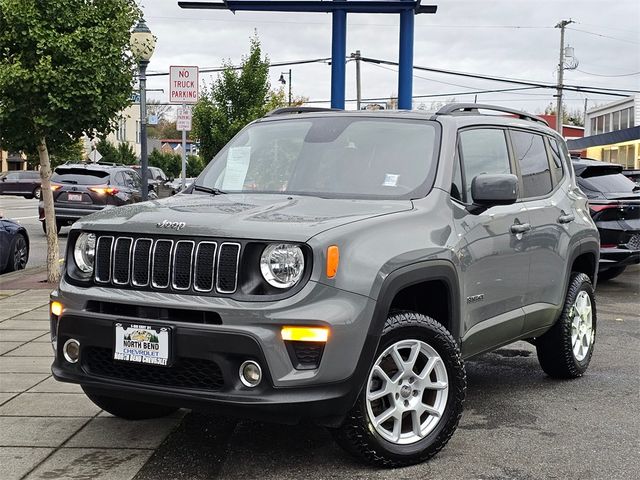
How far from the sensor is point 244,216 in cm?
417

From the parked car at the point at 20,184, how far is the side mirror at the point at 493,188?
1558 inches

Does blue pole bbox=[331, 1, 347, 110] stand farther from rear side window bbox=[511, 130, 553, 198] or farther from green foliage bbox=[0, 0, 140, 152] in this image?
rear side window bbox=[511, 130, 553, 198]

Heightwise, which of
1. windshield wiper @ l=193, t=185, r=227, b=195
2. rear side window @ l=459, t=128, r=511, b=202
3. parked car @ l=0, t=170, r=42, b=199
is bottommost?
parked car @ l=0, t=170, r=42, b=199

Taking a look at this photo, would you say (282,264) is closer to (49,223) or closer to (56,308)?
(56,308)

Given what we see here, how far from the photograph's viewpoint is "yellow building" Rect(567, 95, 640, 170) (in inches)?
1658

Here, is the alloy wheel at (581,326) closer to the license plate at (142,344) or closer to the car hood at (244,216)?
the car hood at (244,216)

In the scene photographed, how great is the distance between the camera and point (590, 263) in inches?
261

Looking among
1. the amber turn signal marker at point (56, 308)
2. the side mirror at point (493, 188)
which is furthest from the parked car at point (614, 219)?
the amber turn signal marker at point (56, 308)

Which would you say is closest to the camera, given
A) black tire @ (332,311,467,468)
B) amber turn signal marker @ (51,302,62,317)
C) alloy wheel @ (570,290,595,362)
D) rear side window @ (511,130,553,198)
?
black tire @ (332,311,467,468)

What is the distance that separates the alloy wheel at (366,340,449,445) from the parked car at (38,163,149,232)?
46.1 ft

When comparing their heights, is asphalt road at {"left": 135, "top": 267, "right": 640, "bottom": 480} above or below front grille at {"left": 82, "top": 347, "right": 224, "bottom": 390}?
below

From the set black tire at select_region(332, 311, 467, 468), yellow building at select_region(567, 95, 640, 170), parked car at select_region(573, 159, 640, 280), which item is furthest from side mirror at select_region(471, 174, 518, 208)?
yellow building at select_region(567, 95, 640, 170)

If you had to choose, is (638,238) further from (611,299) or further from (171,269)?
(171,269)

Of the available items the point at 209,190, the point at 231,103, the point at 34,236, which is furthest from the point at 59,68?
the point at 231,103
